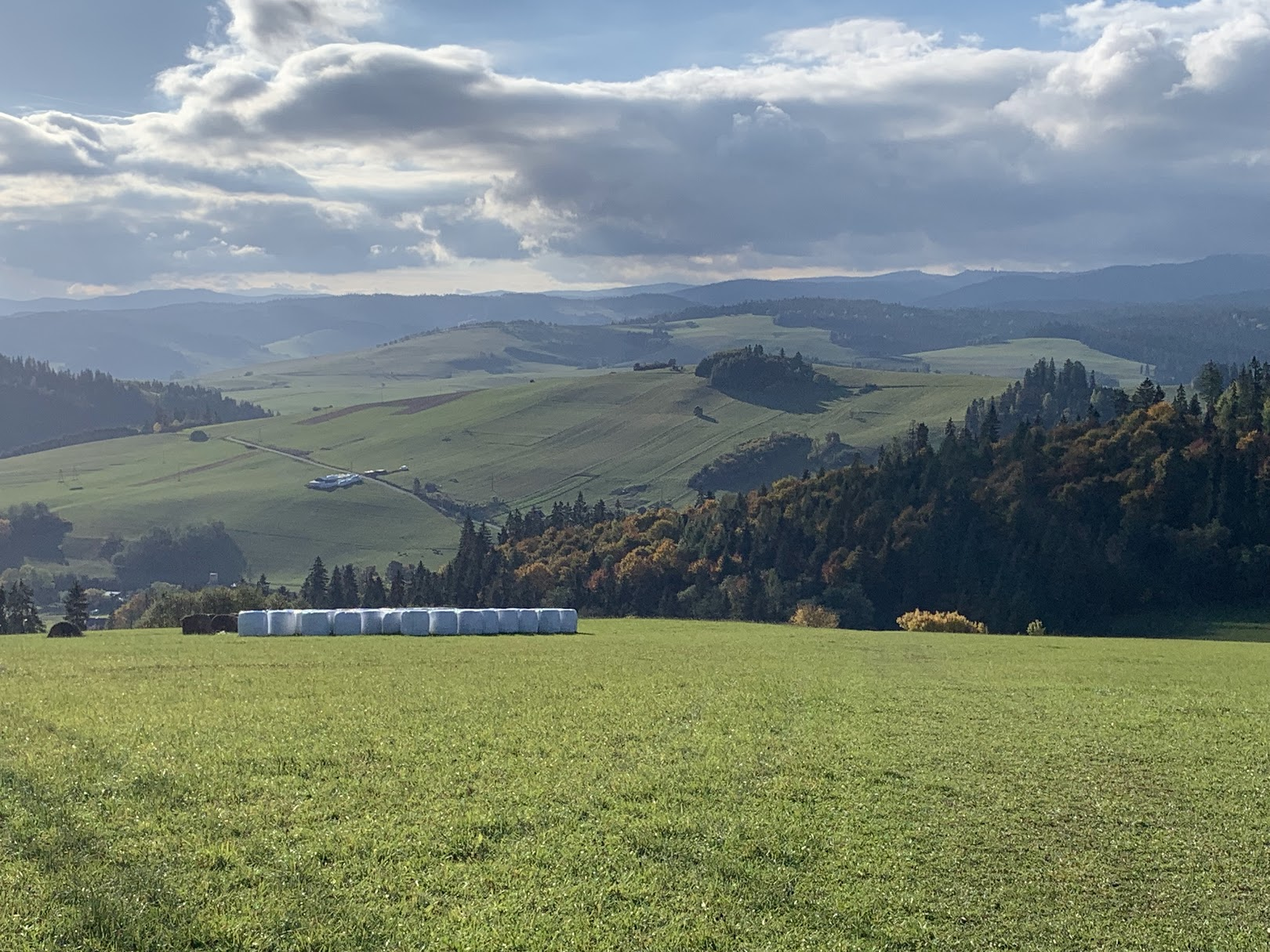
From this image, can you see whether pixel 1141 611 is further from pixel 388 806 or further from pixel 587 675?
pixel 388 806

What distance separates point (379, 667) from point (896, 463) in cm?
12422

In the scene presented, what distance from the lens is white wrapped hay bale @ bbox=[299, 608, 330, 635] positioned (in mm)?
73062

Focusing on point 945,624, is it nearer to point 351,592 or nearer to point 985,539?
point 985,539

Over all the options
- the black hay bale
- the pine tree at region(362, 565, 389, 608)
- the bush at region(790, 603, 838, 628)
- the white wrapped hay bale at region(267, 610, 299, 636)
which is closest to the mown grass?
the white wrapped hay bale at region(267, 610, 299, 636)

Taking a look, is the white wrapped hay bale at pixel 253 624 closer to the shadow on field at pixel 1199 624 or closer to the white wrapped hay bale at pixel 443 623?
the white wrapped hay bale at pixel 443 623

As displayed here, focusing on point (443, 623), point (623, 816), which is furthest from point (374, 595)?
point (623, 816)

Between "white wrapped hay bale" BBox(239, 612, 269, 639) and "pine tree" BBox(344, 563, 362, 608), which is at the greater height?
"white wrapped hay bale" BBox(239, 612, 269, 639)

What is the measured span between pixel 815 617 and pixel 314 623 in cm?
7314

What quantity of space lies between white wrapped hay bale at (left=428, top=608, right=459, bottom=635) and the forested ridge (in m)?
72.5

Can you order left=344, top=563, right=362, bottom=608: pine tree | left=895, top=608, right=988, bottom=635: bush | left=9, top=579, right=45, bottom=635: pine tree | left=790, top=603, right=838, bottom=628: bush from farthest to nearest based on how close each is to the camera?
1. left=344, top=563, right=362, bottom=608: pine tree
2. left=9, top=579, right=45, bottom=635: pine tree
3. left=790, top=603, right=838, bottom=628: bush
4. left=895, top=608, right=988, bottom=635: bush

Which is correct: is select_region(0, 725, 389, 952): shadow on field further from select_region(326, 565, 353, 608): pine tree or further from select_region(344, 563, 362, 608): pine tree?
select_region(344, 563, 362, 608): pine tree

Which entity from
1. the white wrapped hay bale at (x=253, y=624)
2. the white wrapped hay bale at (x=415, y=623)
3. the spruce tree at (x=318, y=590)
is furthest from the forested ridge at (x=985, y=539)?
the white wrapped hay bale at (x=253, y=624)

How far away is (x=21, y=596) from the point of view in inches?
6043

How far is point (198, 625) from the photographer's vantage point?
78.2m
